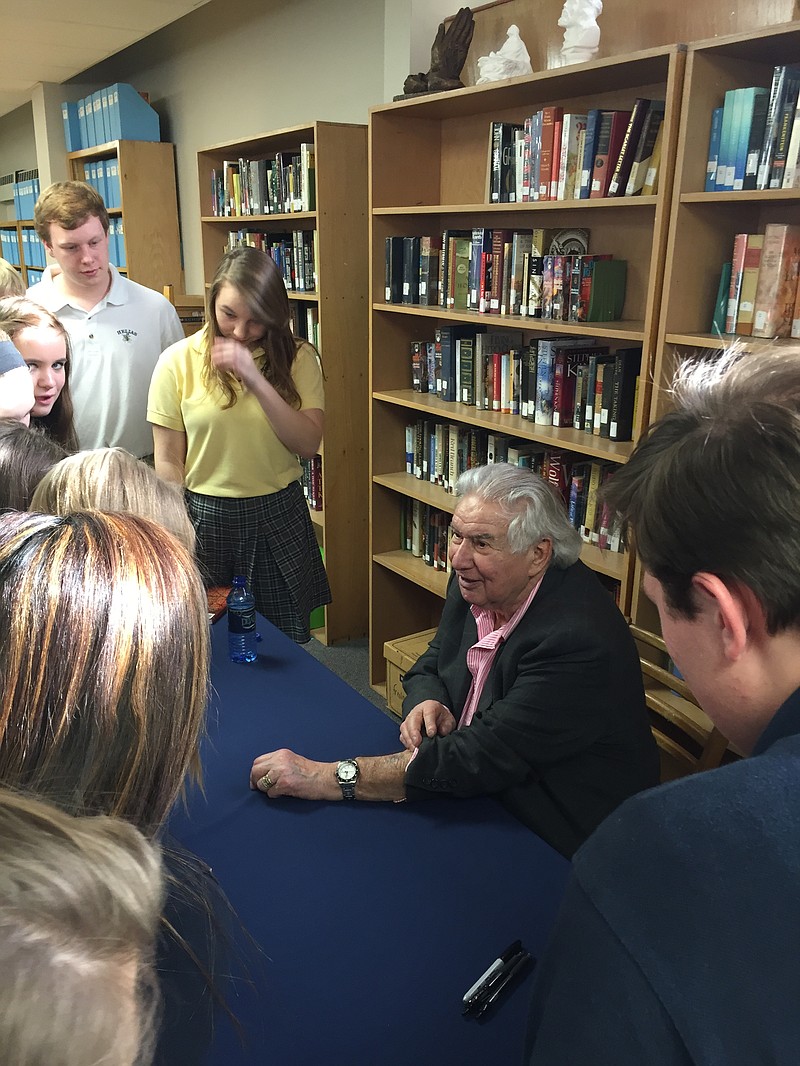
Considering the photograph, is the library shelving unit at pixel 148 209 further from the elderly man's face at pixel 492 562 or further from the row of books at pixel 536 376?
the elderly man's face at pixel 492 562

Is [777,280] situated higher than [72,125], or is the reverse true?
[72,125]

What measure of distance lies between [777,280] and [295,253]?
7.11 feet

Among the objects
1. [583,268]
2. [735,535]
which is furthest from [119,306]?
[735,535]

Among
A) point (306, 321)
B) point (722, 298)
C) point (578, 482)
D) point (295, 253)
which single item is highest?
point (295, 253)

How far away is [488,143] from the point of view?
2711 mm

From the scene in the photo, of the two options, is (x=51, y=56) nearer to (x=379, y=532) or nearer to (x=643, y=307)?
(x=379, y=532)

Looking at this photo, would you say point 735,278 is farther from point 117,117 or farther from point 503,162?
point 117,117

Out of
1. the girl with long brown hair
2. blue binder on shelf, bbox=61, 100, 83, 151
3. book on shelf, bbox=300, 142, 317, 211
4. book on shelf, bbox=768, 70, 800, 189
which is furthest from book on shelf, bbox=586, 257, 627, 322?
blue binder on shelf, bbox=61, 100, 83, 151

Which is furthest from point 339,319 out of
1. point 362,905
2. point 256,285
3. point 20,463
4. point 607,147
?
point 362,905

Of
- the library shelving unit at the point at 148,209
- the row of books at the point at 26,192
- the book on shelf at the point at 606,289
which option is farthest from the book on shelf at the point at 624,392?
the row of books at the point at 26,192

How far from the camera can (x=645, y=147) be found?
2.05 meters

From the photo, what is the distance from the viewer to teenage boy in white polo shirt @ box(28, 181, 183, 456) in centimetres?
252

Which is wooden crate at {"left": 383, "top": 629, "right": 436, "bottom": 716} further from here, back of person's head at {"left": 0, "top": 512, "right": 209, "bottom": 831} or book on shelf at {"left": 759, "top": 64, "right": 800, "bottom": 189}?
back of person's head at {"left": 0, "top": 512, "right": 209, "bottom": 831}

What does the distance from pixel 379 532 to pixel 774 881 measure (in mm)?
2781
